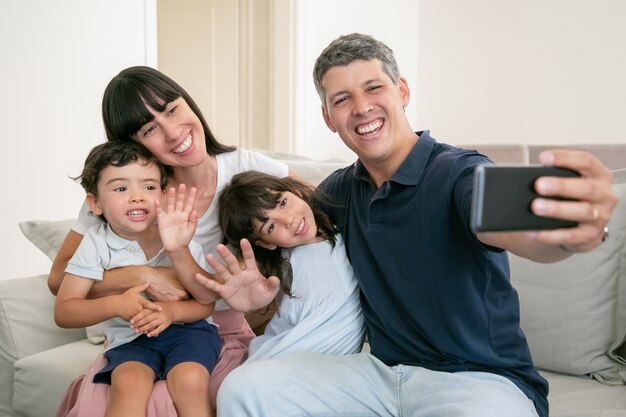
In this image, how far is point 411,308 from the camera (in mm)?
1348

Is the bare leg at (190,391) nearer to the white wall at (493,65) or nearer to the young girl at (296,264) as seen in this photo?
the young girl at (296,264)

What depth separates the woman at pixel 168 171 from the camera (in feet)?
4.99

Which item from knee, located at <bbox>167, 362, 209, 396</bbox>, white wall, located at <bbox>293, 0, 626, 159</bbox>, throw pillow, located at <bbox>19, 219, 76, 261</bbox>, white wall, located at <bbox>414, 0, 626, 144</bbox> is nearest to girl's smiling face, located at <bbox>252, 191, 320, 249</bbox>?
knee, located at <bbox>167, 362, 209, 396</bbox>

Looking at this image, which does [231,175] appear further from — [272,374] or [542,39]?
[542,39]

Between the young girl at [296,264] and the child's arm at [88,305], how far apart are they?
0.58 ft

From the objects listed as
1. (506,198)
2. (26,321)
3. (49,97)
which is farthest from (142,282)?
(49,97)

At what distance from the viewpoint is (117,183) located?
5.11ft

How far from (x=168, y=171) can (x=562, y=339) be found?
3.59ft

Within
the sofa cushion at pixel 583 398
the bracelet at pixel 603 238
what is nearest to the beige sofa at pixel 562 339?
the sofa cushion at pixel 583 398

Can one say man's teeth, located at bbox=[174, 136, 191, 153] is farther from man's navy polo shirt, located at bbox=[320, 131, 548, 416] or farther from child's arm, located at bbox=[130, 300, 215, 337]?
man's navy polo shirt, located at bbox=[320, 131, 548, 416]

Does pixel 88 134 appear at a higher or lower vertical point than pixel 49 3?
lower

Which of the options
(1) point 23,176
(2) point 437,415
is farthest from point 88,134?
(2) point 437,415

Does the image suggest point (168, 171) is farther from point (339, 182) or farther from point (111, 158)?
point (339, 182)

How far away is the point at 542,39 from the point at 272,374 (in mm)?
3984
